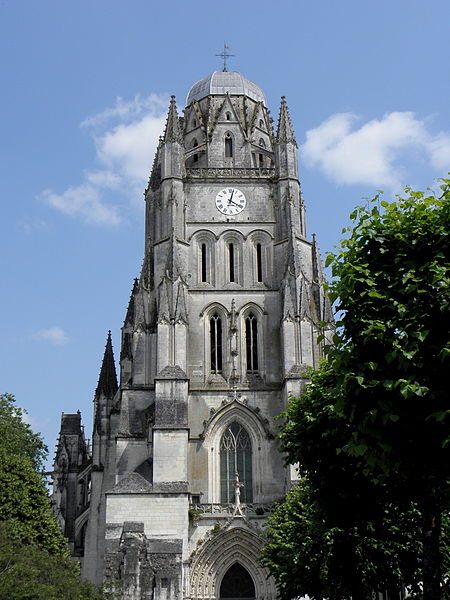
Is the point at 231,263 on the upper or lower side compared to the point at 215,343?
upper

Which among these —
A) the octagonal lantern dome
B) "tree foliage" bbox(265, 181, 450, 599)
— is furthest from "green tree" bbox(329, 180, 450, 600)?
the octagonal lantern dome

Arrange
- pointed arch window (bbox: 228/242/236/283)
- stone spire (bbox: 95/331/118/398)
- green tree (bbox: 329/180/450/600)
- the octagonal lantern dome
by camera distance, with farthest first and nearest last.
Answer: the octagonal lantern dome, stone spire (bbox: 95/331/118/398), pointed arch window (bbox: 228/242/236/283), green tree (bbox: 329/180/450/600)

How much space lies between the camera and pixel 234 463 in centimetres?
4344

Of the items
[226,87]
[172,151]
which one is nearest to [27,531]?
[172,151]

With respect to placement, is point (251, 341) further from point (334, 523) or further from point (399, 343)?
point (399, 343)

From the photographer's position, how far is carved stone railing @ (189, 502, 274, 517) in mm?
41719

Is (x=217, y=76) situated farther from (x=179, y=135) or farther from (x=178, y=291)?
(x=178, y=291)

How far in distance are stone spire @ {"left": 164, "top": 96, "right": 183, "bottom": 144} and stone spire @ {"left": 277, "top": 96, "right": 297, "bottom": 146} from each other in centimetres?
563

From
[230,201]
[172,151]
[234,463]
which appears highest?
[172,151]

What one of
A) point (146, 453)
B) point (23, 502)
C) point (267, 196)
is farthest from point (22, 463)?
point (267, 196)

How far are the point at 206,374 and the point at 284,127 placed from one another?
15.3m

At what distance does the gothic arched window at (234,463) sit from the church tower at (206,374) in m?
0.06

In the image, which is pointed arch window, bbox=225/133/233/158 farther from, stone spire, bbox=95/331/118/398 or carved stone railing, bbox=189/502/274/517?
carved stone railing, bbox=189/502/274/517

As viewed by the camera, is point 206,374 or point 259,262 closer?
point 206,374
